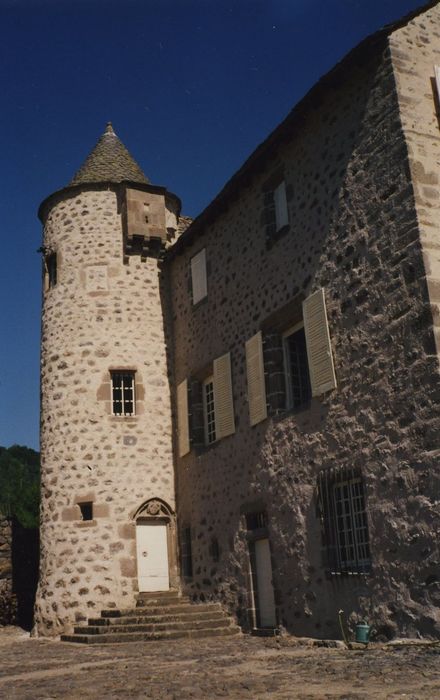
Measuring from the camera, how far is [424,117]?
9.13 metres

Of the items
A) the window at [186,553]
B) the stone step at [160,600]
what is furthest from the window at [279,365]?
the stone step at [160,600]

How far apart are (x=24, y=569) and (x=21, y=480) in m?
22.6

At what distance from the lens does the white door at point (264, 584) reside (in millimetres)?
11016

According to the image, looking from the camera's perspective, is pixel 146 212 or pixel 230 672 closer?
pixel 230 672

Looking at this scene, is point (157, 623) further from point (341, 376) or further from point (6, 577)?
point (6, 577)

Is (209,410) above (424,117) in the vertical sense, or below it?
below

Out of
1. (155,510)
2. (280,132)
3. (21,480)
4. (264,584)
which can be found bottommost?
(264,584)

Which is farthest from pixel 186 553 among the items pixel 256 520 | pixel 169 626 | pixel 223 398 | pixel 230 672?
pixel 230 672

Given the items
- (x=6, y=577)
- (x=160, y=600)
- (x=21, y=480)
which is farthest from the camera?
(x=21, y=480)

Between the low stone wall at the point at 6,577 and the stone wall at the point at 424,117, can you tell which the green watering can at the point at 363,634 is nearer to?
the stone wall at the point at 424,117

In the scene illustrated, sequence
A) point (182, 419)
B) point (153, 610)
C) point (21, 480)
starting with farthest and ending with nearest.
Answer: point (21, 480), point (182, 419), point (153, 610)

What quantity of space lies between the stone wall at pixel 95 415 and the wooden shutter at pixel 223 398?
216 cm

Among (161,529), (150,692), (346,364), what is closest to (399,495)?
(346,364)

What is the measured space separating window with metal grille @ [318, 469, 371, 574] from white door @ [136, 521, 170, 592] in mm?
5220
